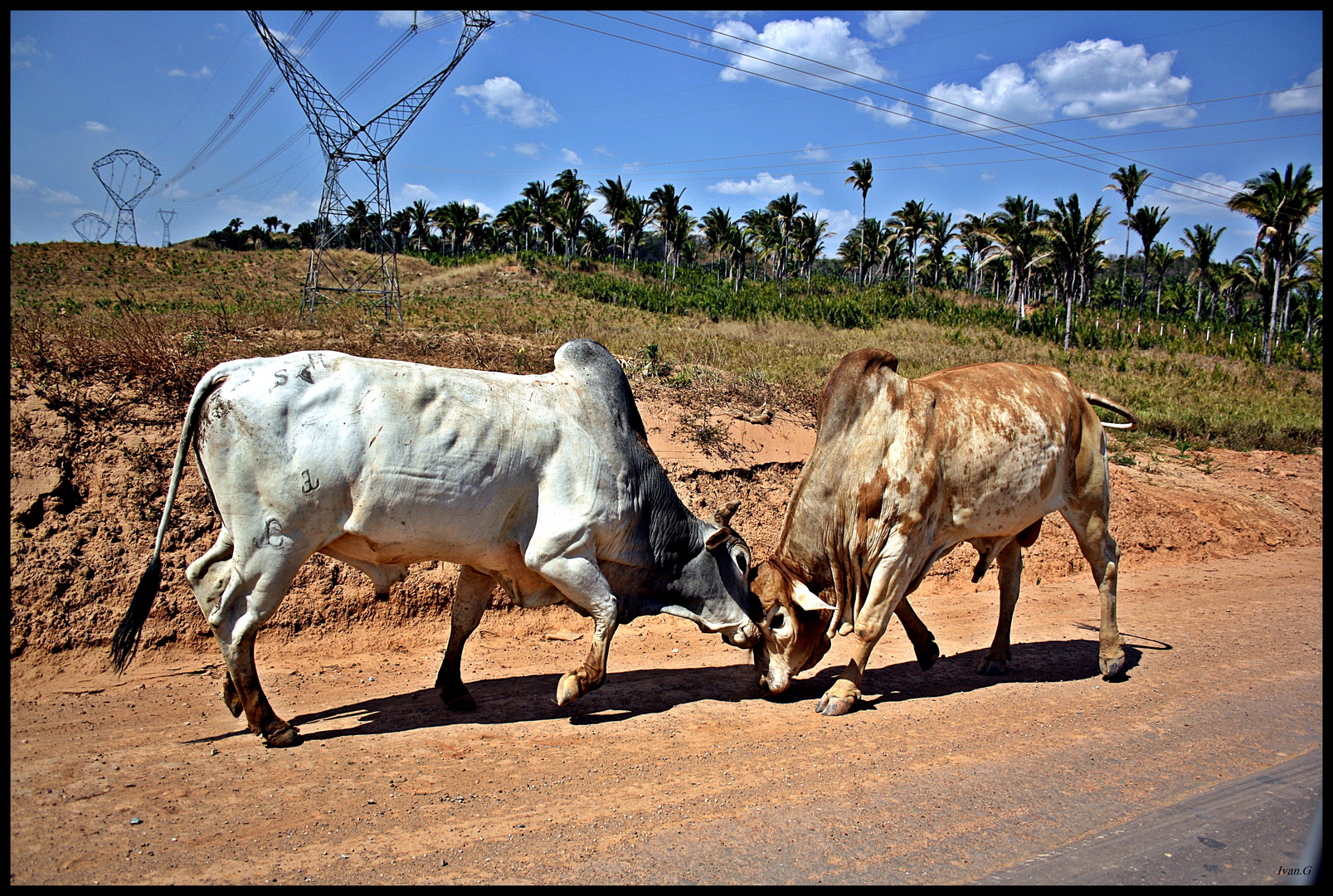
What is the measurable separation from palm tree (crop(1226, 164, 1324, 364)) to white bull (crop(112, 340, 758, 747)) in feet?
136

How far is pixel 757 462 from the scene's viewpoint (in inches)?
392

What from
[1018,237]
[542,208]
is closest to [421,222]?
[542,208]

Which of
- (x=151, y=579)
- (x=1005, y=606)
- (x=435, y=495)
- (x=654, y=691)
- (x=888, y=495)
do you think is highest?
(x=435, y=495)

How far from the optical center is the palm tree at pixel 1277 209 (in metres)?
37.0

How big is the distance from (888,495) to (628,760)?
2470 mm

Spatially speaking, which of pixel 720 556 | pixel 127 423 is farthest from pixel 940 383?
pixel 127 423

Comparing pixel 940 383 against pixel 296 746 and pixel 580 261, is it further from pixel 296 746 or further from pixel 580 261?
pixel 580 261

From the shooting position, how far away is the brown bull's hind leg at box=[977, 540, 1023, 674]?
6.50 metres

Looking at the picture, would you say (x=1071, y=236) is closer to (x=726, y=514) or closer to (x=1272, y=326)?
(x=1272, y=326)

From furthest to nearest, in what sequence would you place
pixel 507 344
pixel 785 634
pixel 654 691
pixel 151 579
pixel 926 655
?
pixel 507 344 → pixel 926 655 → pixel 654 691 → pixel 785 634 → pixel 151 579

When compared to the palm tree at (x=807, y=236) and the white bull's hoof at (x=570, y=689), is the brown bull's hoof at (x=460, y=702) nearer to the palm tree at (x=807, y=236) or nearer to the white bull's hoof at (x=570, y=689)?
the white bull's hoof at (x=570, y=689)

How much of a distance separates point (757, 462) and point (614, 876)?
23.4 ft

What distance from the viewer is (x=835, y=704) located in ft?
17.4

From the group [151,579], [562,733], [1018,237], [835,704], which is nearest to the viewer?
[151,579]
